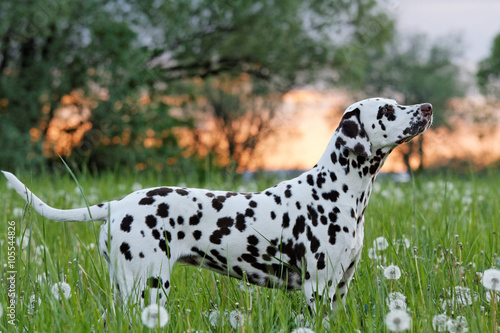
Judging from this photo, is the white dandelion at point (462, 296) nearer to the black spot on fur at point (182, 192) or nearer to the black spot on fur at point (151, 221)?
the black spot on fur at point (182, 192)

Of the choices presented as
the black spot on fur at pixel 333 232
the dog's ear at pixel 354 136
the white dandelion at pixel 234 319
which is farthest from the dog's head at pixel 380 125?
the white dandelion at pixel 234 319

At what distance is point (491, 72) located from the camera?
1439 inches

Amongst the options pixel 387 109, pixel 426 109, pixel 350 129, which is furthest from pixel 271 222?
pixel 426 109

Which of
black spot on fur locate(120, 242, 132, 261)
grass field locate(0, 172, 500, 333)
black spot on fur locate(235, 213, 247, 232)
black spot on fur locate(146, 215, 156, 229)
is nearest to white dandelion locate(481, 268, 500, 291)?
grass field locate(0, 172, 500, 333)

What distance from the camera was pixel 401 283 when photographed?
14.3ft

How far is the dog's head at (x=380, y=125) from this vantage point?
414 centimetres

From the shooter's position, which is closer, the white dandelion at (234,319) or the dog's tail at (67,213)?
the white dandelion at (234,319)

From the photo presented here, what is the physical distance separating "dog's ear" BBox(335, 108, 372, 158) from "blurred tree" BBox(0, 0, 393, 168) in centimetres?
1563

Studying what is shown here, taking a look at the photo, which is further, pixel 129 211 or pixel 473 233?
pixel 473 233

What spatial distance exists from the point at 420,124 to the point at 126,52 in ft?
62.4

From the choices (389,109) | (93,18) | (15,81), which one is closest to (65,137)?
(15,81)

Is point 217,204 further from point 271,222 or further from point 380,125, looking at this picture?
point 380,125

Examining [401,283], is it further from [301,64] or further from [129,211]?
[301,64]

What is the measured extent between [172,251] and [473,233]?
3.66 meters
